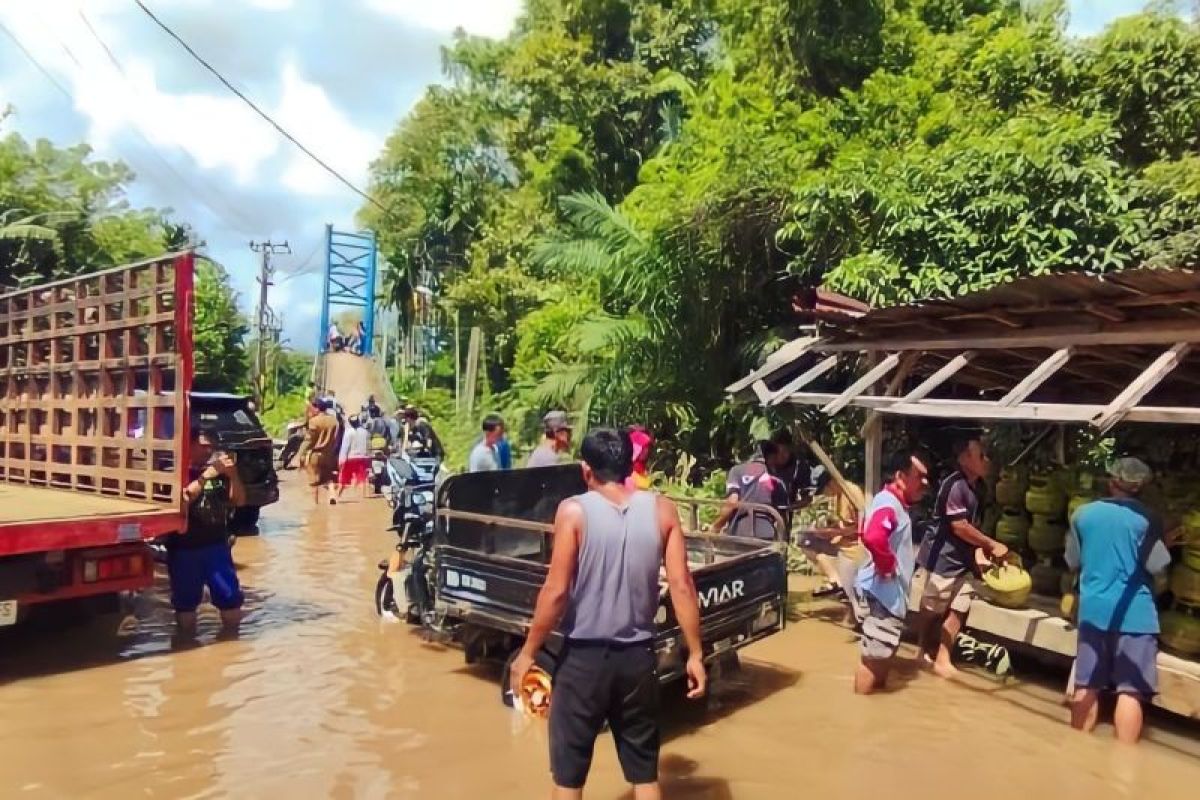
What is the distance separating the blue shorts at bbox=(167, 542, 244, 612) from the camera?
769cm

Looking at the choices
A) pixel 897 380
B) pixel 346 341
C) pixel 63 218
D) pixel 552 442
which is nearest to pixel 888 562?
pixel 897 380

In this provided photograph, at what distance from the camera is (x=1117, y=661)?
5566 mm

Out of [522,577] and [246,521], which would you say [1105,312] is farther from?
[246,521]

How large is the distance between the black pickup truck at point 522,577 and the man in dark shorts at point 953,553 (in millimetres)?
1090

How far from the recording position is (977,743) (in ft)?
19.0

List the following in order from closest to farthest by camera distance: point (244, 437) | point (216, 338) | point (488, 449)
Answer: point (488, 449) → point (244, 437) → point (216, 338)

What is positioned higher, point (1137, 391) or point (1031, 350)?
point (1031, 350)

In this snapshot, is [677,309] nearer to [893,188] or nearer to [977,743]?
[893,188]

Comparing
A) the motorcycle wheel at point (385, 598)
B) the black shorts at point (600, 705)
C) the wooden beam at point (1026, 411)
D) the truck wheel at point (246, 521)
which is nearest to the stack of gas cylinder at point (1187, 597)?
the wooden beam at point (1026, 411)

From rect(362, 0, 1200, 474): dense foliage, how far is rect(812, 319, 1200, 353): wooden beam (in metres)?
3.52

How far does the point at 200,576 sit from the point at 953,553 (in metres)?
5.32

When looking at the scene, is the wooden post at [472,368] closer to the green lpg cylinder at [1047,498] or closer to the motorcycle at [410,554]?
the motorcycle at [410,554]

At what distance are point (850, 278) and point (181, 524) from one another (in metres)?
7.01

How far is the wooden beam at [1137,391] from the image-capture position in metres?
5.38
